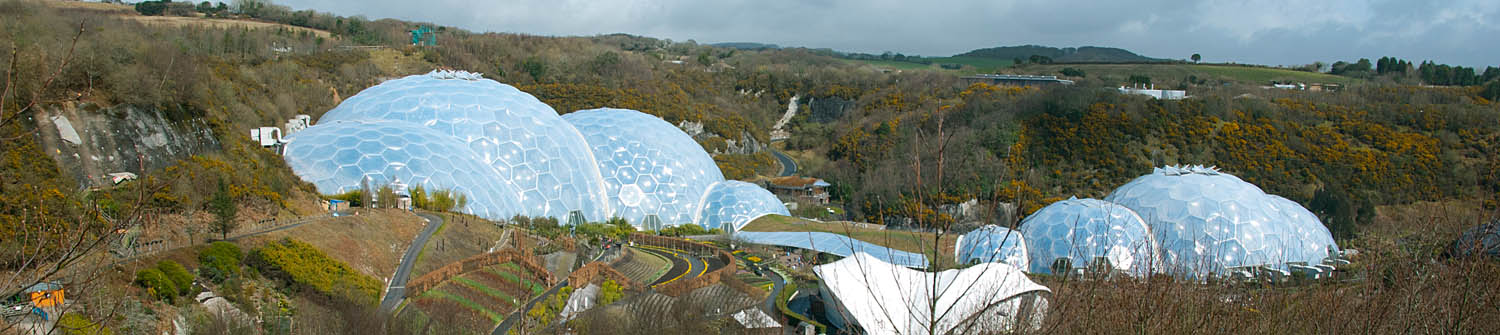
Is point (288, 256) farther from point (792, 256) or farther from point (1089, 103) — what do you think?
point (1089, 103)

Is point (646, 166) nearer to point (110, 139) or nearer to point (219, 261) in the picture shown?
point (110, 139)

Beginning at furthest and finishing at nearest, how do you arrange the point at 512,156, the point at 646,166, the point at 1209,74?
the point at 1209,74, the point at 646,166, the point at 512,156

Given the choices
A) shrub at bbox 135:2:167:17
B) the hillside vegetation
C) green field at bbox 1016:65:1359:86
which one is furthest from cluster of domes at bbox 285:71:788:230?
shrub at bbox 135:2:167:17

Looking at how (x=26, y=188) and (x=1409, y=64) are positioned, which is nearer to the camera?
(x=26, y=188)

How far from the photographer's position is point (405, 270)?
18062 mm

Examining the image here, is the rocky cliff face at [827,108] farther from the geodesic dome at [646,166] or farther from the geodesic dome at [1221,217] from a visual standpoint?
the geodesic dome at [1221,217]

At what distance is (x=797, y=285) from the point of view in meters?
20.8

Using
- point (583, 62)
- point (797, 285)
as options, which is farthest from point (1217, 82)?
point (797, 285)

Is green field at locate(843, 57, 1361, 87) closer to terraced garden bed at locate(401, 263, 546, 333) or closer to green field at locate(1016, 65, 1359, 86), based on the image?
green field at locate(1016, 65, 1359, 86)

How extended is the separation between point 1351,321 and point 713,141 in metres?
45.2

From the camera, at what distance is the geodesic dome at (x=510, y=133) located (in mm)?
29156

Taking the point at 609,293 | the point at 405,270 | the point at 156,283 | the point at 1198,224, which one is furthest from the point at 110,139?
the point at 1198,224

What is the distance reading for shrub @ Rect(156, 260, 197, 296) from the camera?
12964 mm

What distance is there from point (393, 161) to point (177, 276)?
42.6ft
